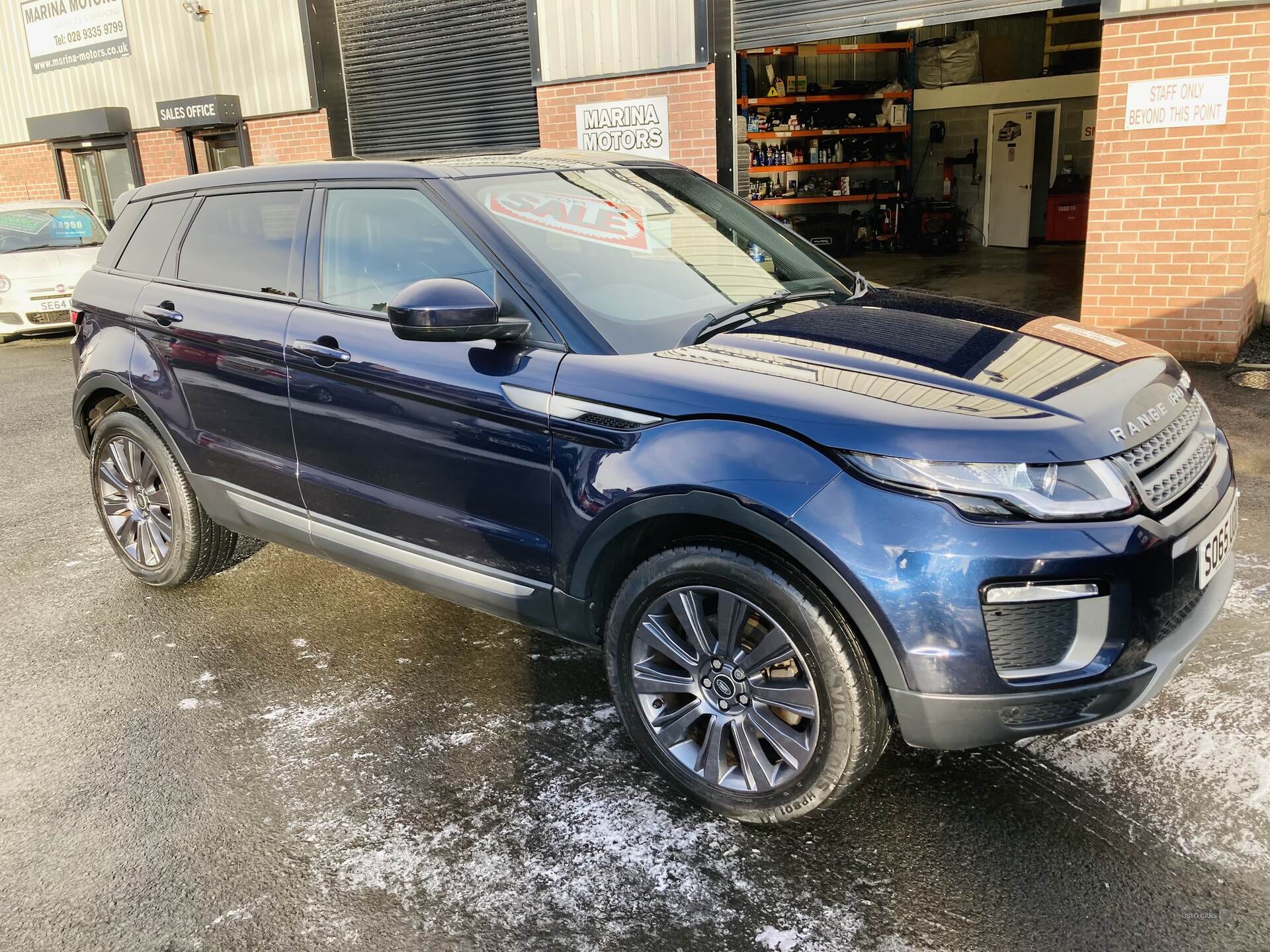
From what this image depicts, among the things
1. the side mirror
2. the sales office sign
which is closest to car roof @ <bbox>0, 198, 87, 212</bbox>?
the sales office sign

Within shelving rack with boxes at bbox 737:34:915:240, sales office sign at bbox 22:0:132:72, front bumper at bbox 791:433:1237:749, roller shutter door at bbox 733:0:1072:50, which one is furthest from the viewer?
sales office sign at bbox 22:0:132:72

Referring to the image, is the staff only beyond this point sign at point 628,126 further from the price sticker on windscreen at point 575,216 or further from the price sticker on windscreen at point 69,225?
the price sticker on windscreen at point 575,216

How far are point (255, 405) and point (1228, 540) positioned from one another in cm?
327

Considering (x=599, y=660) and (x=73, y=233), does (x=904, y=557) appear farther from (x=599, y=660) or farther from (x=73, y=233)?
(x=73, y=233)

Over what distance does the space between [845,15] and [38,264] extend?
9420 millimetres

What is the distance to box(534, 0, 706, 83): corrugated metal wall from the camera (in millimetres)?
10062

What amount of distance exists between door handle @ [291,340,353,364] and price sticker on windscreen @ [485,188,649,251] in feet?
2.35

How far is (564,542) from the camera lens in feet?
9.75

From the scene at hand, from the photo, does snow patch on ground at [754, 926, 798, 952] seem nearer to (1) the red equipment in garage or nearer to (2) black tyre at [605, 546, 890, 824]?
(2) black tyre at [605, 546, 890, 824]

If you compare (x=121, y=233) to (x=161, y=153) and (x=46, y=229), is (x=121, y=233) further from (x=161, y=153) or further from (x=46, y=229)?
(x=161, y=153)

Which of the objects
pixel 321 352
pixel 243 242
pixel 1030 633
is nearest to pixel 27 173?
pixel 243 242

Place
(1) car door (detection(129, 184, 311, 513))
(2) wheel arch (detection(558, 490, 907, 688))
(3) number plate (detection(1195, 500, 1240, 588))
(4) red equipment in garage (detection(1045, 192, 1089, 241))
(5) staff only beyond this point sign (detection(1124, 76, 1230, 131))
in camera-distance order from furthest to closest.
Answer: (4) red equipment in garage (detection(1045, 192, 1089, 241)), (5) staff only beyond this point sign (detection(1124, 76, 1230, 131)), (1) car door (detection(129, 184, 311, 513)), (3) number plate (detection(1195, 500, 1240, 588)), (2) wheel arch (detection(558, 490, 907, 688))

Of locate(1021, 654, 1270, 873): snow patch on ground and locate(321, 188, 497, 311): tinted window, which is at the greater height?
locate(321, 188, 497, 311): tinted window

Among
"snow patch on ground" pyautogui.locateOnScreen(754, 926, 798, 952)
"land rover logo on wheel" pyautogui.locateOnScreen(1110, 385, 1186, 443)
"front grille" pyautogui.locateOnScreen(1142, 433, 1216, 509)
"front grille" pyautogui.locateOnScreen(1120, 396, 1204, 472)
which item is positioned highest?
"land rover logo on wheel" pyautogui.locateOnScreen(1110, 385, 1186, 443)
